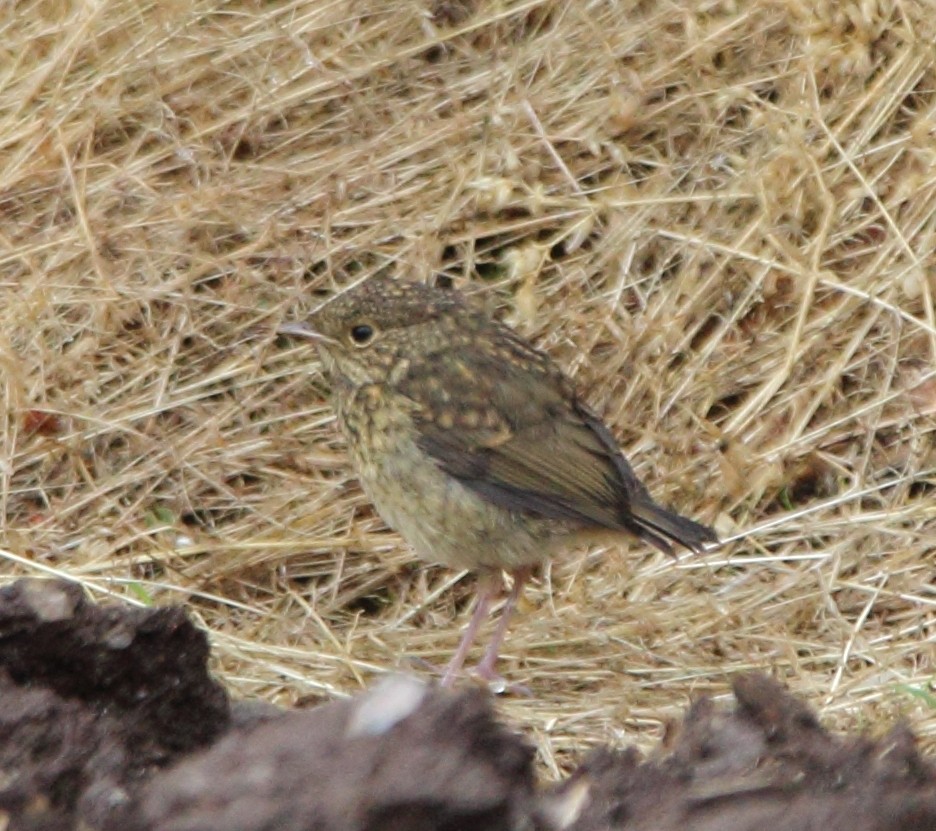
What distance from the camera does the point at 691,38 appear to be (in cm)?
741

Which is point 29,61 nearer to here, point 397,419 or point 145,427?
point 145,427

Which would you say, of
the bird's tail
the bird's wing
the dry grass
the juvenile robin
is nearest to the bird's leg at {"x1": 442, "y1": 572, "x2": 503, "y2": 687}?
the juvenile robin

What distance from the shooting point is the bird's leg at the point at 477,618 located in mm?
5484

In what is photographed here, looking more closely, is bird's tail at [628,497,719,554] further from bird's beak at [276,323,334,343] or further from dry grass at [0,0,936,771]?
bird's beak at [276,323,334,343]

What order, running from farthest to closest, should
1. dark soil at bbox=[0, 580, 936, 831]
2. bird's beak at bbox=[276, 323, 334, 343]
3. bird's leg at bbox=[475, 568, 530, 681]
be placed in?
bird's beak at bbox=[276, 323, 334, 343], bird's leg at bbox=[475, 568, 530, 681], dark soil at bbox=[0, 580, 936, 831]

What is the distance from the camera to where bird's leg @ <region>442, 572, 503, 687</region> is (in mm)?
5484

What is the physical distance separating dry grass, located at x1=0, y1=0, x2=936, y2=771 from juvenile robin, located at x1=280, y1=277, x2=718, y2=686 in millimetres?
→ 368

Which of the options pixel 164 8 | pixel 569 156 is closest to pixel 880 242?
pixel 569 156

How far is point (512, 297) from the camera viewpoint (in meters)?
6.92

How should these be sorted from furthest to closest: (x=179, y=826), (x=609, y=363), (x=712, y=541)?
1. (x=609, y=363)
2. (x=712, y=541)
3. (x=179, y=826)

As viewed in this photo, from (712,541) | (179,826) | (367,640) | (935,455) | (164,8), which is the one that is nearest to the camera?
(179,826)

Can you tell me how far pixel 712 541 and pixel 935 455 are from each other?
1293 mm

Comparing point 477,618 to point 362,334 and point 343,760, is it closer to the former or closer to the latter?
point 362,334

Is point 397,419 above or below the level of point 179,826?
below
